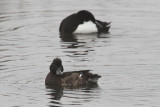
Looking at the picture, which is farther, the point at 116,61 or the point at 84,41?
the point at 84,41

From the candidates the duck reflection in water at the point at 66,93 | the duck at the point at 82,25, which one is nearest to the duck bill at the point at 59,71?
the duck reflection in water at the point at 66,93

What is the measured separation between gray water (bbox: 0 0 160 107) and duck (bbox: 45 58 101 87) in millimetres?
235

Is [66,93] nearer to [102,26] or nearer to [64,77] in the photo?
[64,77]

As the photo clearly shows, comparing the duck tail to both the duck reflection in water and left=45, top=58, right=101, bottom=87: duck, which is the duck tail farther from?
A: the duck reflection in water

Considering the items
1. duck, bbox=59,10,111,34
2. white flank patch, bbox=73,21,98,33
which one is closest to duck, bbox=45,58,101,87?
duck, bbox=59,10,111,34

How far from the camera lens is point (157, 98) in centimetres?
1409

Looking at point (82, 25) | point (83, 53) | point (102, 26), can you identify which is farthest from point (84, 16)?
point (83, 53)

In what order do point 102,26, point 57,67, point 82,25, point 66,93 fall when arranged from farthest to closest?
point 82,25
point 102,26
point 57,67
point 66,93

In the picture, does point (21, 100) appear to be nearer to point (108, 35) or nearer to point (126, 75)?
point (126, 75)

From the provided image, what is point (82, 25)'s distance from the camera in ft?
74.9

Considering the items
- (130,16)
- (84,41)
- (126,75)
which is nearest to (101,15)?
(130,16)

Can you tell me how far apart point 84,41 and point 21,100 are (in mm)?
7366

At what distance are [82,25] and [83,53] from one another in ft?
12.8

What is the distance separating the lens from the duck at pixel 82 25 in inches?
893
